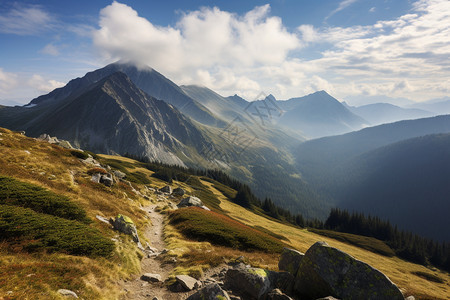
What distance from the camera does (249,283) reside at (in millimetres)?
12125

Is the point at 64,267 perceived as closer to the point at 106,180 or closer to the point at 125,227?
the point at 125,227

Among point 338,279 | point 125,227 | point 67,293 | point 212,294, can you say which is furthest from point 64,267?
point 338,279

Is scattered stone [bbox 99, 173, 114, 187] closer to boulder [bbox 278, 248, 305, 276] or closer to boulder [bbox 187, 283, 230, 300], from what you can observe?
boulder [bbox 187, 283, 230, 300]

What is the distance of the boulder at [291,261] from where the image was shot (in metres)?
14.8

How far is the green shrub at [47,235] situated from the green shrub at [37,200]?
7.27 ft

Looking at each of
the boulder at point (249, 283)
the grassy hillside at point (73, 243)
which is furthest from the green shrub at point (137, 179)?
the boulder at point (249, 283)

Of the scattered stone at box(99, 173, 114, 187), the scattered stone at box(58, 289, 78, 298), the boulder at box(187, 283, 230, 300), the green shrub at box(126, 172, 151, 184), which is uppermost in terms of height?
the boulder at box(187, 283, 230, 300)

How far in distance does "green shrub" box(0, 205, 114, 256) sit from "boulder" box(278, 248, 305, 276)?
13.4 m

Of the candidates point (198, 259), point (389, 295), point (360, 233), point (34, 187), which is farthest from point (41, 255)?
point (360, 233)

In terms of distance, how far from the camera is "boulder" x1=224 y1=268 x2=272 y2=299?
11.9 m

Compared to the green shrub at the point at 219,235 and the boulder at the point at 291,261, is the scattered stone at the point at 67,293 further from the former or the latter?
the green shrub at the point at 219,235

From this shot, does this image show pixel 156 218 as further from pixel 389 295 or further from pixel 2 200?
pixel 389 295

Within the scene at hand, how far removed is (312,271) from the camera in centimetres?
1202

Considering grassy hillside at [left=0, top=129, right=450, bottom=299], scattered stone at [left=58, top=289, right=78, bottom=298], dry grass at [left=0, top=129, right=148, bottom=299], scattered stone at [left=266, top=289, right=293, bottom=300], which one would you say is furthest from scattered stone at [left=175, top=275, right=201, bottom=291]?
scattered stone at [left=58, top=289, right=78, bottom=298]
